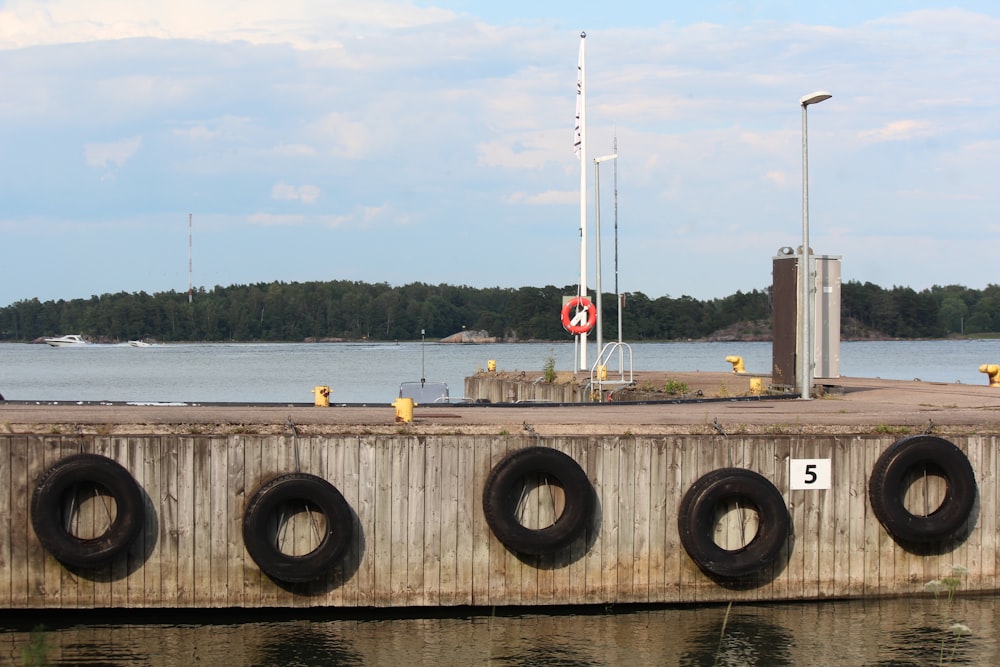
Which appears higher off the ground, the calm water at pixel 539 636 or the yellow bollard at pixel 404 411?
the yellow bollard at pixel 404 411

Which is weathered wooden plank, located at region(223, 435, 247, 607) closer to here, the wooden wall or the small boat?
the wooden wall

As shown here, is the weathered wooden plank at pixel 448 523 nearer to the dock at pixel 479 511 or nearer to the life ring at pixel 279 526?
the dock at pixel 479 511

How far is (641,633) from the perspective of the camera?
50.0 feet

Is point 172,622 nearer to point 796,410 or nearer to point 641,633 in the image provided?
point 641,633

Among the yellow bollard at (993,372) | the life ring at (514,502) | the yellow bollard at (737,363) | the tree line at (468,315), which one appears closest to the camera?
the life ring at (514,502)

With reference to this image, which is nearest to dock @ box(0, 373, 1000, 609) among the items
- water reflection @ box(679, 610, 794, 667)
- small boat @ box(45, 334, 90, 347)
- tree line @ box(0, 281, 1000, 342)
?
water reflection @ box(679, 610, 794, 667)

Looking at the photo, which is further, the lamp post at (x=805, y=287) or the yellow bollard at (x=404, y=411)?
the lamp post at (x=805, y=287)

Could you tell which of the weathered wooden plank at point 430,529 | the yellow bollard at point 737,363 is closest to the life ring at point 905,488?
the weathered wooden plank at point 430,529

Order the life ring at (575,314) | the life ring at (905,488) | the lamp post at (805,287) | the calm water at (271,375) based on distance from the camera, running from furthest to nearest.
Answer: the calm water at (271,375)
the life ring at (575,314)
the lamp post at (805,287)
the life ring at (905,488)

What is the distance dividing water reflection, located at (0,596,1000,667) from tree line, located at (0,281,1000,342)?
140708 millimetres

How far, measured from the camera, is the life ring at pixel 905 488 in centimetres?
1616

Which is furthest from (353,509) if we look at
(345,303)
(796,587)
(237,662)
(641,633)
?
(345,303)

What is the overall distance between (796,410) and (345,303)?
175 metres

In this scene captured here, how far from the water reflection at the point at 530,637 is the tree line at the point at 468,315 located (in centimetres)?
14071
